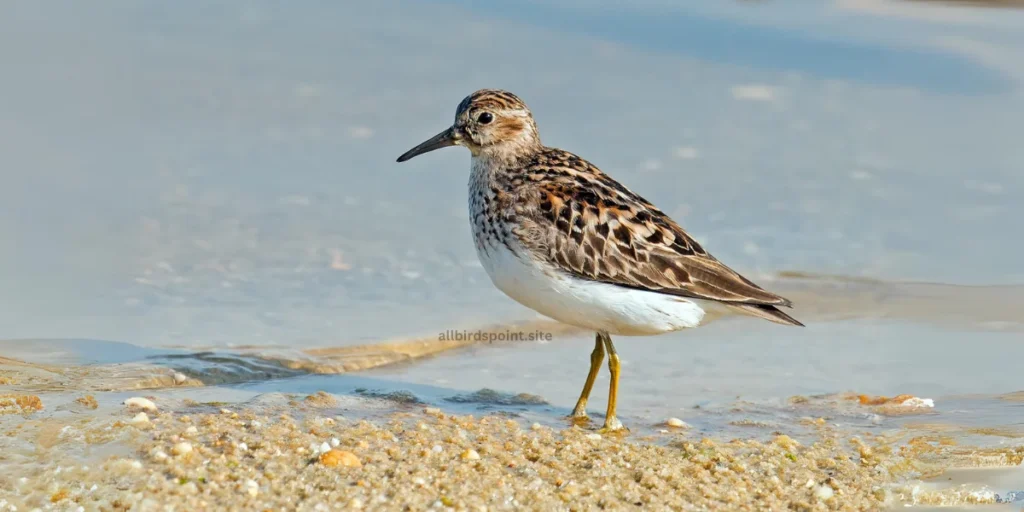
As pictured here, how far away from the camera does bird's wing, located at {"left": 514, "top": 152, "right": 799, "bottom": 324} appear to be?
6.51m

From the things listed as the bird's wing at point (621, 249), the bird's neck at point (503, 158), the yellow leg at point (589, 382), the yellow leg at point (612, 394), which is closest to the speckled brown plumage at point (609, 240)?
the bird's wing at point (621, 249)

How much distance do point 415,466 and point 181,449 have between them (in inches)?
37.5

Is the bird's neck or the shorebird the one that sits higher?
the bird's neck

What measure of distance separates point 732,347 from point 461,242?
2.62 m

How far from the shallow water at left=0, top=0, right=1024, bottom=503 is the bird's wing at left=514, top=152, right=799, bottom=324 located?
742 millimetres

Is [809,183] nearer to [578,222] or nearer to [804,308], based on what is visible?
[804,308]

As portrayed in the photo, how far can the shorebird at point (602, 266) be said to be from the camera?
6500 mm

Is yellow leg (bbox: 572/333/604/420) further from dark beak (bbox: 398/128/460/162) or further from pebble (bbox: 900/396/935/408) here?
pebble (bbox: 900/396/935/408)

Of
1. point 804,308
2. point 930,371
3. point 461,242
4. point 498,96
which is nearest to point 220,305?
point 461,242

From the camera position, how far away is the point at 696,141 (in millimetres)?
11781

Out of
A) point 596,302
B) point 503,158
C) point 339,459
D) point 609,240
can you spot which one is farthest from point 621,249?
point 339,459

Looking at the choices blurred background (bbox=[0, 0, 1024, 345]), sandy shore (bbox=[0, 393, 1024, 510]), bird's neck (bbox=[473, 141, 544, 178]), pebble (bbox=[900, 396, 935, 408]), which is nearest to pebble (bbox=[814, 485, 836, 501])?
sandy shore (bbox=[0, 393, 1024, 510])

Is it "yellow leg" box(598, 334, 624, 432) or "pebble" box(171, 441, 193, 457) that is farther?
"yellow leg" box(598, 334, 624, 432)

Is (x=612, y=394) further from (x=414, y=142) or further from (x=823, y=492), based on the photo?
(x=414, y=142)
